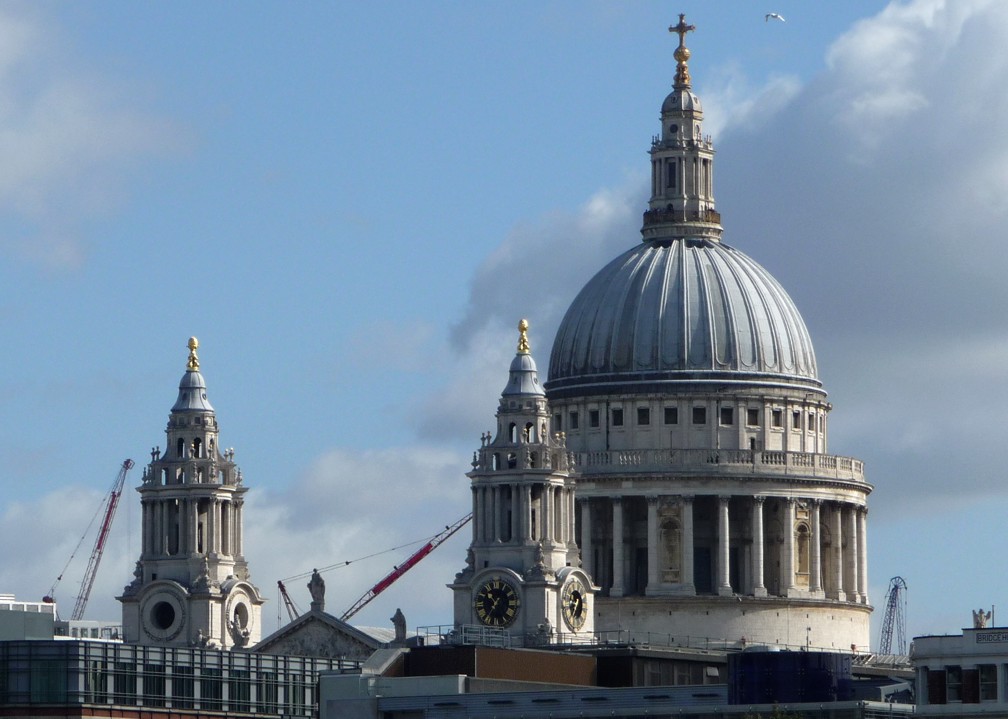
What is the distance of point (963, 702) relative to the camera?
198 meters

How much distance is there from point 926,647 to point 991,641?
129 inches

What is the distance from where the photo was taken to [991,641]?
197875 millimetres

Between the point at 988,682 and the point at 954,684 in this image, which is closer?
the point at 988,682

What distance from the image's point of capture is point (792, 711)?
655 ft

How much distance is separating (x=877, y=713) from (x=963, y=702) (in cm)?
366

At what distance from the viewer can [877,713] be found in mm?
198625

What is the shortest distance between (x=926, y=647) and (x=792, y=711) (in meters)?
6.34

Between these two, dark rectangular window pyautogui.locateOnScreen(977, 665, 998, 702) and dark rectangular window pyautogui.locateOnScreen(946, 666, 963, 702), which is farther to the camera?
dark rectangular window pyautogui.locateOnScreen(946, 666, 963, 702)

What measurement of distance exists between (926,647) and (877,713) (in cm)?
370

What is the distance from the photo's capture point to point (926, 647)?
200m

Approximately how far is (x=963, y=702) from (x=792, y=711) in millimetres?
7273

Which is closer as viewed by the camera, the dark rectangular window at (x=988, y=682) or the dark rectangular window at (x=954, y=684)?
the dark rectangular window at (x=988, y=682)
